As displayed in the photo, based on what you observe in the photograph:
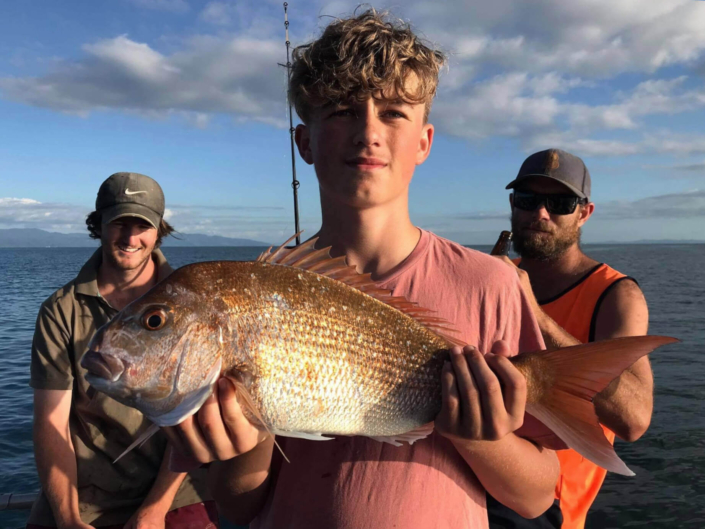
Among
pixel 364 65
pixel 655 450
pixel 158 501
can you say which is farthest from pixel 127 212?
pixel 655 450

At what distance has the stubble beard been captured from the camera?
429cm

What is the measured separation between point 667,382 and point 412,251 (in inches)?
554

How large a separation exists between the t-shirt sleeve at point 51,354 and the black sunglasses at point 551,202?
386cm

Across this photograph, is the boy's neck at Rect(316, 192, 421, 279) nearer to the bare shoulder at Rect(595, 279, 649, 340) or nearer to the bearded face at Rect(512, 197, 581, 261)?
the bare shoulder at Rect(595, 279, 649, 340)

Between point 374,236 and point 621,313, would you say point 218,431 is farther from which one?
point 621,313

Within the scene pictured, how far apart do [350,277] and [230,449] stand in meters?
0.80

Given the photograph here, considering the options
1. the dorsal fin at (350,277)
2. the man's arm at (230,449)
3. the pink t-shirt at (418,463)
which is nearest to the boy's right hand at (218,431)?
the man's arm at (230,449)

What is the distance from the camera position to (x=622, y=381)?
322cm

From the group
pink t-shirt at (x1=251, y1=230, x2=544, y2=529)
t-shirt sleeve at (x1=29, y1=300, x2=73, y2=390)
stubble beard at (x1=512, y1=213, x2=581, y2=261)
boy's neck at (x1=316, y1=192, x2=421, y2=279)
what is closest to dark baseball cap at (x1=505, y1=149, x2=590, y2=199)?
stubble beard at (x1=512, y1=213, x2=581, y2=261)

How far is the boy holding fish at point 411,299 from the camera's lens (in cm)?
189

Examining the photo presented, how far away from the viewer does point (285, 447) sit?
216 cm

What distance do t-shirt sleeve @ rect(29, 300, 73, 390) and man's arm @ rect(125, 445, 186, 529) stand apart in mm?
960

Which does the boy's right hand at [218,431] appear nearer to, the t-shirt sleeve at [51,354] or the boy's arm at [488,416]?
the boy's arm at [488,416]

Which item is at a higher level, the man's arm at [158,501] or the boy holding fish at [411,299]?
the boy holding fish at [411,299]
